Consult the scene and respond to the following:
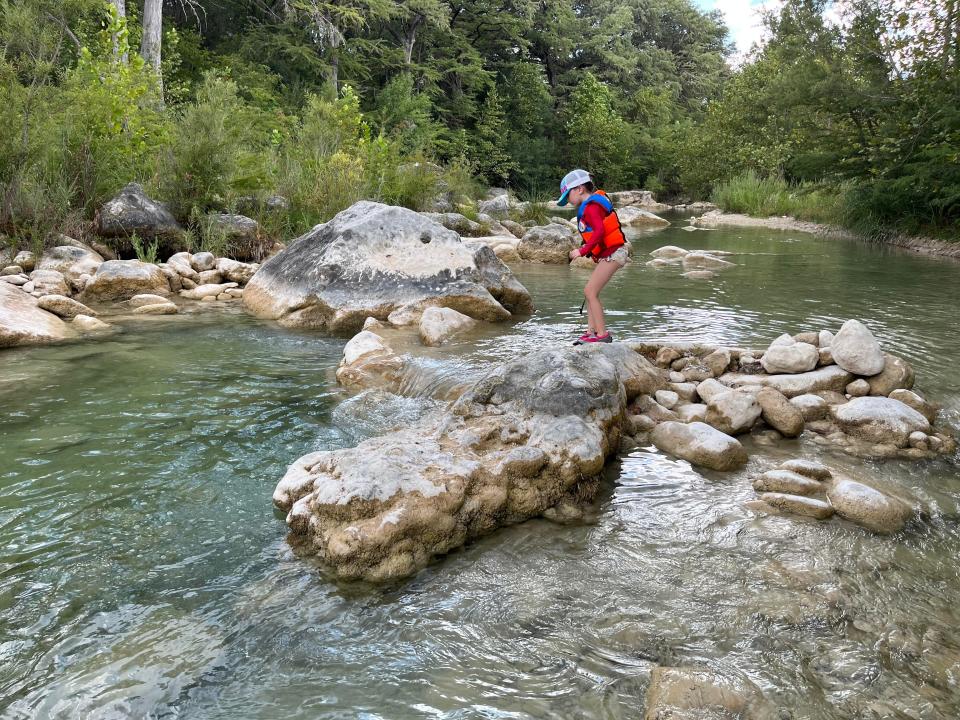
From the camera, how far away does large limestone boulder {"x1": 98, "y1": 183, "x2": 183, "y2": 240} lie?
31.0ft

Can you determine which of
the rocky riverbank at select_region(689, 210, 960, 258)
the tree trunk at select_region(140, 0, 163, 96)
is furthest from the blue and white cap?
the tree trunk at select_region(140, 0, 163, 96)

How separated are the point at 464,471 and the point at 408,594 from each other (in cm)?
70

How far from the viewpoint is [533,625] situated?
2.62m

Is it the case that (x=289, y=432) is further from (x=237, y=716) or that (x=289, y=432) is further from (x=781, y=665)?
(x=781, y=665)

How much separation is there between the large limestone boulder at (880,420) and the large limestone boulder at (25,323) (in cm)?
675

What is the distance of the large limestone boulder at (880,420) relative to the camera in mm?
4316

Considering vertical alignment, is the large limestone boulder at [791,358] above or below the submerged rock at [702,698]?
above

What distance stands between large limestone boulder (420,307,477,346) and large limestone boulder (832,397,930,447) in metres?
3.53

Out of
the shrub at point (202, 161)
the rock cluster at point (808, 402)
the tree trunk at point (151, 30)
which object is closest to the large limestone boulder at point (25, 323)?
the shrub at point (202, 161)

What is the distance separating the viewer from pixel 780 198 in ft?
77.8

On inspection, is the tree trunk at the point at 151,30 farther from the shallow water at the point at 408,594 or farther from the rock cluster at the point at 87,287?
the shallow water at the point at 408,594

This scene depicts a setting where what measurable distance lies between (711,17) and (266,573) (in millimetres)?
58045

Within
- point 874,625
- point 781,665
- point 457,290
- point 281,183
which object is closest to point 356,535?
point 781,665

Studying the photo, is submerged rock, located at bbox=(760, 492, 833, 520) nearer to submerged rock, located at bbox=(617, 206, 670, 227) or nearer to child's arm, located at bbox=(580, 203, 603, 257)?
child's arm, located at bbox=(580, 203, 603, 257)
